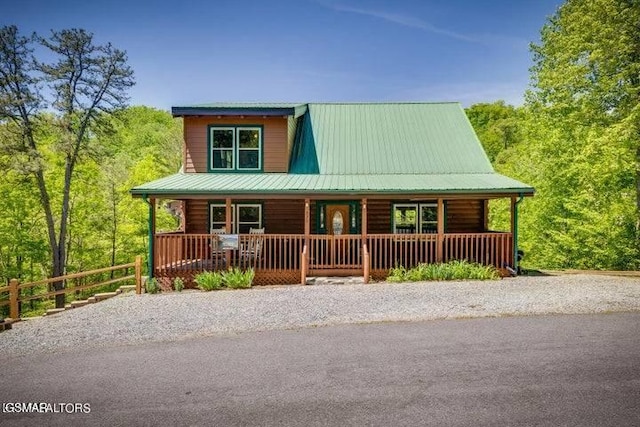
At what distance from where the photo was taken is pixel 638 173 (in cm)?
1730

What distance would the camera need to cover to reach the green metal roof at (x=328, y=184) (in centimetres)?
1319

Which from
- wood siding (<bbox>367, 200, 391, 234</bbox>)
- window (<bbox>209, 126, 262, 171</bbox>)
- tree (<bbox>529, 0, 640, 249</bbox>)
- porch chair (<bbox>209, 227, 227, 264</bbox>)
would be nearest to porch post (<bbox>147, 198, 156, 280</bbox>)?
porch chair (<bbox>209, 227, 227, 264</bbox>)

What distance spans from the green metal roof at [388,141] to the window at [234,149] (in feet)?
5.44

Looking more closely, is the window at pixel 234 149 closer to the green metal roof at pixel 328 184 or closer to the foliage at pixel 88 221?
the green metal roof at pixel 328 184

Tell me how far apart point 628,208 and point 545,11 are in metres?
12.0

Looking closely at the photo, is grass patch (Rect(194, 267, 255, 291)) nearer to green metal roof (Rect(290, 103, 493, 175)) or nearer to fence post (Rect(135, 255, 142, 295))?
fence post (Rect(135, 255, 142, 295))

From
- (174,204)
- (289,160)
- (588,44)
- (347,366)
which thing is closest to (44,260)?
(174,204)

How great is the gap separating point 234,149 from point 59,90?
11865 mm

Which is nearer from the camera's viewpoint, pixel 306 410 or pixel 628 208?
pixel 306 410

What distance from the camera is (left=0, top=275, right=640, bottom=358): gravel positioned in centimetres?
823

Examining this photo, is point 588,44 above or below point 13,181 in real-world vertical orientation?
above

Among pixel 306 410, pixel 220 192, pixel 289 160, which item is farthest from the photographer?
pixel 289 160

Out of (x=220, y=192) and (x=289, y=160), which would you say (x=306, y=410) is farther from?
(x=289, y=160)

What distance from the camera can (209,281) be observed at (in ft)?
41.5
